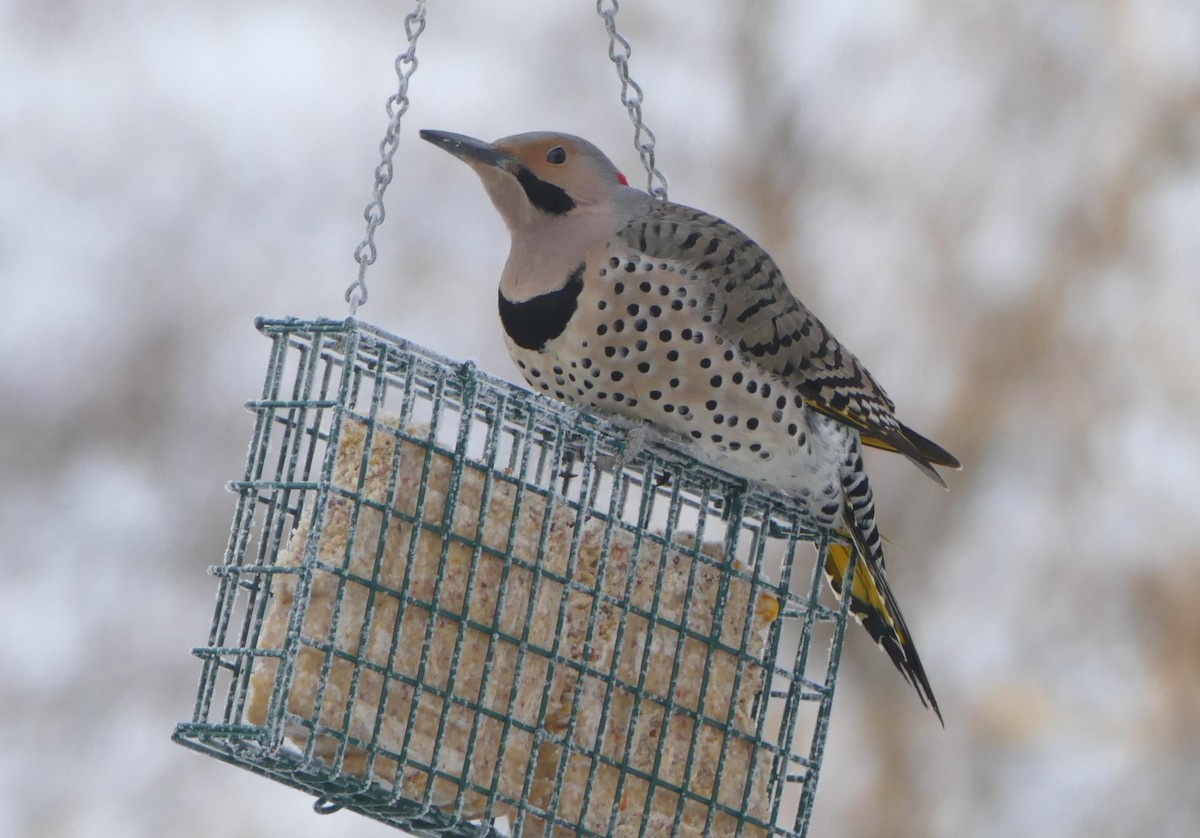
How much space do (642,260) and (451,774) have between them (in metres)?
1.16

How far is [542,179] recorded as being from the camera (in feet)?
12.8

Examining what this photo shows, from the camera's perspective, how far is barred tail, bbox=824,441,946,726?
4047 millimetres

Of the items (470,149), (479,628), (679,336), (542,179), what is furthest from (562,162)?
(479,628)

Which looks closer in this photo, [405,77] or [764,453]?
[405,77]

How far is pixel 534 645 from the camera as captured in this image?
3.27 metres

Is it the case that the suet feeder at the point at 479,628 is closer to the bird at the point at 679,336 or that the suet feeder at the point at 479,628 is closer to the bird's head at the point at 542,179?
the bird at the point at 679,336

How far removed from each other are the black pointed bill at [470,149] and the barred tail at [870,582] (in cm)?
100

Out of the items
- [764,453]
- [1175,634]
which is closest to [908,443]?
[764,453]

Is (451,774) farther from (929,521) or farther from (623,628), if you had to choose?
(929,521)

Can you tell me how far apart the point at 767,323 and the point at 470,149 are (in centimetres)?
72

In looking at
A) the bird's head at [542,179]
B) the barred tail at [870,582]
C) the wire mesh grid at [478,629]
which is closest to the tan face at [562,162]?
the bird's head at [542,179]

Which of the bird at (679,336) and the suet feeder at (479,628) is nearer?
the suet feeder at (479,628)

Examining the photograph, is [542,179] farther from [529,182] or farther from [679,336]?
[679,336]

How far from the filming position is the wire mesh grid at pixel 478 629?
3.08 metres
